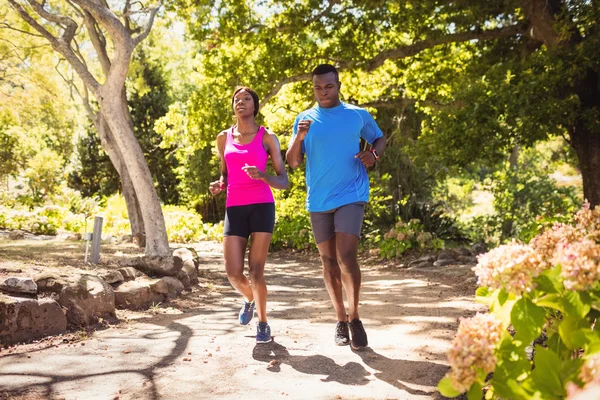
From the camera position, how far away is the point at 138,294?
6.91 m

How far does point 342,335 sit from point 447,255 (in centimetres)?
688

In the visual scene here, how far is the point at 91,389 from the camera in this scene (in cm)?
387

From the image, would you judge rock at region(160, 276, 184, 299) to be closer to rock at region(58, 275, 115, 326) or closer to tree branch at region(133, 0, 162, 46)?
rock at region(58, 275, 115, 326)

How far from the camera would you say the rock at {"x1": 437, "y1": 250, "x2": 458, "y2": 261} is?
11.2 metres

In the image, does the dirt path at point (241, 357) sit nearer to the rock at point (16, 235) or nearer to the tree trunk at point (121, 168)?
the tree trunk at point (121, 168)

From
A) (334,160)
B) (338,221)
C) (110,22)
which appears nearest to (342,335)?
(338,221)

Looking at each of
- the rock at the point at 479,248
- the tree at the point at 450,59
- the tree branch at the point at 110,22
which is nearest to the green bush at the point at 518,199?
the rock at the point at 479,248

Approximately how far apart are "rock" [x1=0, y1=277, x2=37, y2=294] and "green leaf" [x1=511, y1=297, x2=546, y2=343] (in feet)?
15.0

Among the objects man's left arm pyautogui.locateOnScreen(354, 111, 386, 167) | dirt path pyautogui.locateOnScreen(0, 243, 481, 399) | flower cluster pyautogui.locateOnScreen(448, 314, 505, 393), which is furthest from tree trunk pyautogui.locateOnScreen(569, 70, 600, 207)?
flower cluster pyautogui.locateOnScreen(448, 314, 505, 393)

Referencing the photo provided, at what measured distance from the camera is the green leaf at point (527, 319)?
→ 2051mm

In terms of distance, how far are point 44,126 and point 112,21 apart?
88.5 feet

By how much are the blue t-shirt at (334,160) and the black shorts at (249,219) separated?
1.22 ft

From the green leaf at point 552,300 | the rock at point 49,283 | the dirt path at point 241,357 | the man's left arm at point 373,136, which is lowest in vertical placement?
the dirt path at point 241,357

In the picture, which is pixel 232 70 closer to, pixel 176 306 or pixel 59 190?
pixel 176 306
